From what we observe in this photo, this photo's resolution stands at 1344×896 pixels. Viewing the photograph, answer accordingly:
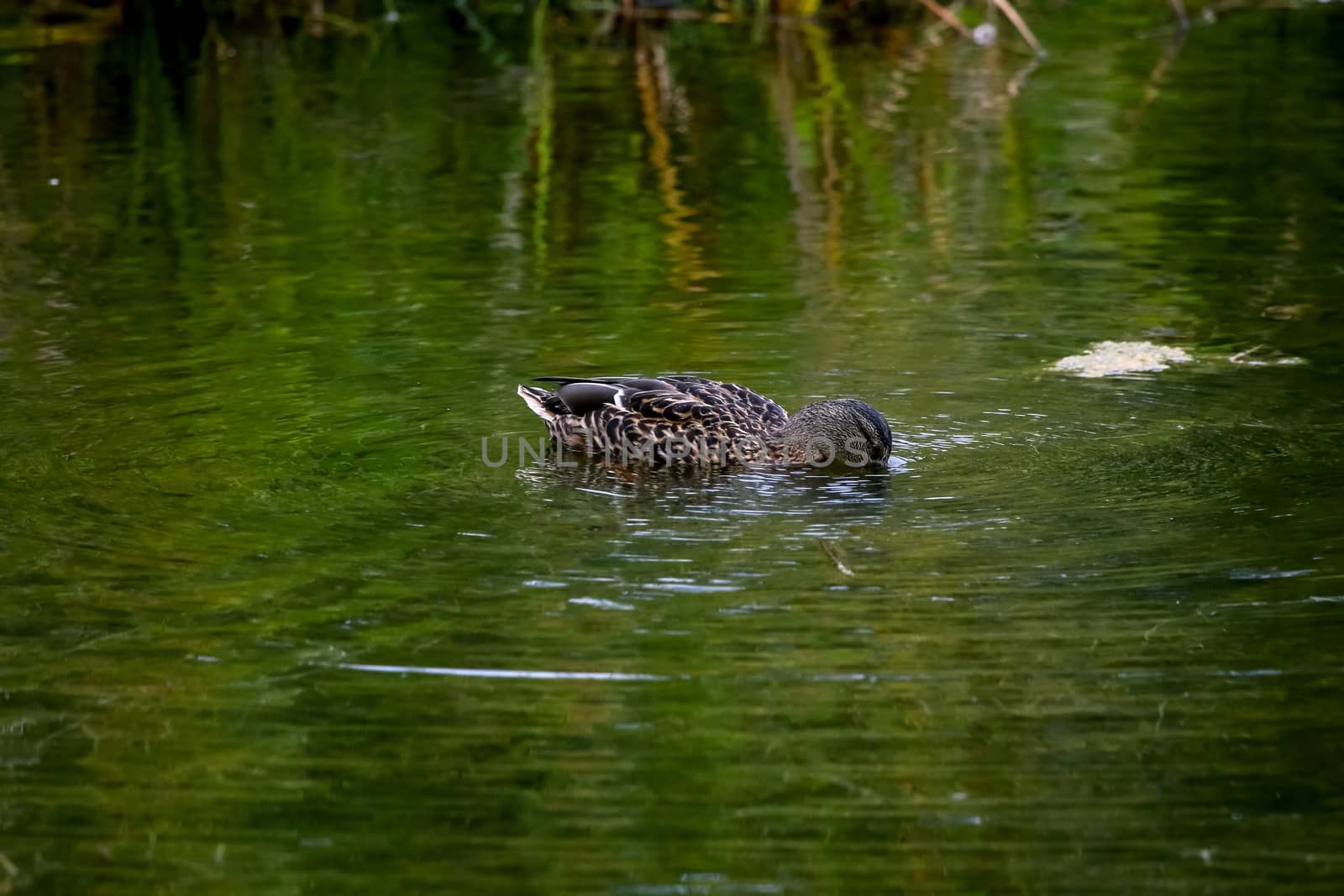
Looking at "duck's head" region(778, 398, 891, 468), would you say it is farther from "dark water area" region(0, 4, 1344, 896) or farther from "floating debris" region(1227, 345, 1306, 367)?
"floating debris" region(1227, 345, 1306, 367)

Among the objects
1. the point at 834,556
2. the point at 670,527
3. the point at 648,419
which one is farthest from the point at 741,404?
the point at 834,556

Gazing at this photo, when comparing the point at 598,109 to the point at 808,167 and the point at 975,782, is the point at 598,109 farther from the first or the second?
the point at 975,782

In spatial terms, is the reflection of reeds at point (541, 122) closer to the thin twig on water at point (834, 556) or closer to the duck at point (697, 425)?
the duck at point (697, 425)

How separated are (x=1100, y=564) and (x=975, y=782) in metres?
1.84

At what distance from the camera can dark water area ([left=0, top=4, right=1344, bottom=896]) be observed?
5559 mm

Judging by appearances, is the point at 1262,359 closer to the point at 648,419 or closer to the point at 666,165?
the point at 648,419

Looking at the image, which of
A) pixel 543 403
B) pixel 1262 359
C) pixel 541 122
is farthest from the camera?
pixel 541 122

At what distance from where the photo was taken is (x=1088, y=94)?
63.4 ft

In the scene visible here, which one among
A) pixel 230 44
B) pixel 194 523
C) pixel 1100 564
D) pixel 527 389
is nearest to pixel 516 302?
pixel 527 389

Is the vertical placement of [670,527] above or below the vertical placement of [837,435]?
below

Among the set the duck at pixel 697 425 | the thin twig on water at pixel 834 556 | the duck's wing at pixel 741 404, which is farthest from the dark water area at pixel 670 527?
the duck's wing at pixel 741 404

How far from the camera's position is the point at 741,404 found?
30.1 feet

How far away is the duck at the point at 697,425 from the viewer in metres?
8.81

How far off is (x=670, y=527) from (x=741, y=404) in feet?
4.39
